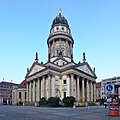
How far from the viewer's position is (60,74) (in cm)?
7681

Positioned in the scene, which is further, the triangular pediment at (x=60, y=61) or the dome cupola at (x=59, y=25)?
the dome cupola at (x=59, y=25)

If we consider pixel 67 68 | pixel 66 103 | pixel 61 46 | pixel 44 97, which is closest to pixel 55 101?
pixel 66 103

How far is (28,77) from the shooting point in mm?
86688

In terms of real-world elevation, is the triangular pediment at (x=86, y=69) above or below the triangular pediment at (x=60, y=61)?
below

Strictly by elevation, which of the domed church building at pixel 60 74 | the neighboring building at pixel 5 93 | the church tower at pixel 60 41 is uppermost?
the church tower at pixel 60 41

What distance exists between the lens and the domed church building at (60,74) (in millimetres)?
73938

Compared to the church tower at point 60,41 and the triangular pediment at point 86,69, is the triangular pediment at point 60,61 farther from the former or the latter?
the triangular pediment at point 86,69

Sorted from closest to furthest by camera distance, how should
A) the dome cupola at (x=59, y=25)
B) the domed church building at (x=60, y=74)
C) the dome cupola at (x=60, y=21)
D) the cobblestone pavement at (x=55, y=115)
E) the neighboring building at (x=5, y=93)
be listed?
the cobblestone pavement at (x=55, y=115), the domed church building at (x=60, y=74), the dome cupola at (x=59, y=25), the dome cupola at (x=60, y=21), the neighboring building at (x=5, y=93)

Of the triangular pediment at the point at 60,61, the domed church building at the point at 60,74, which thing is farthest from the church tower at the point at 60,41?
the triangular pediment at the point at 60,61

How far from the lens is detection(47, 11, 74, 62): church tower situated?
3501 inches

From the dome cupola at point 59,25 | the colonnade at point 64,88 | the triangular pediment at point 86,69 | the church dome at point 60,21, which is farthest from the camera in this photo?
the church dome at point 60,21

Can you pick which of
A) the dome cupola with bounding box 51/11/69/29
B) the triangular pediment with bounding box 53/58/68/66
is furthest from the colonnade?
the dome cupola with bounding box 51/11/69/29

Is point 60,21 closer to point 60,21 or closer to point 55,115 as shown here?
point 60,21

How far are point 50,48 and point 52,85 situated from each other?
902 inches
